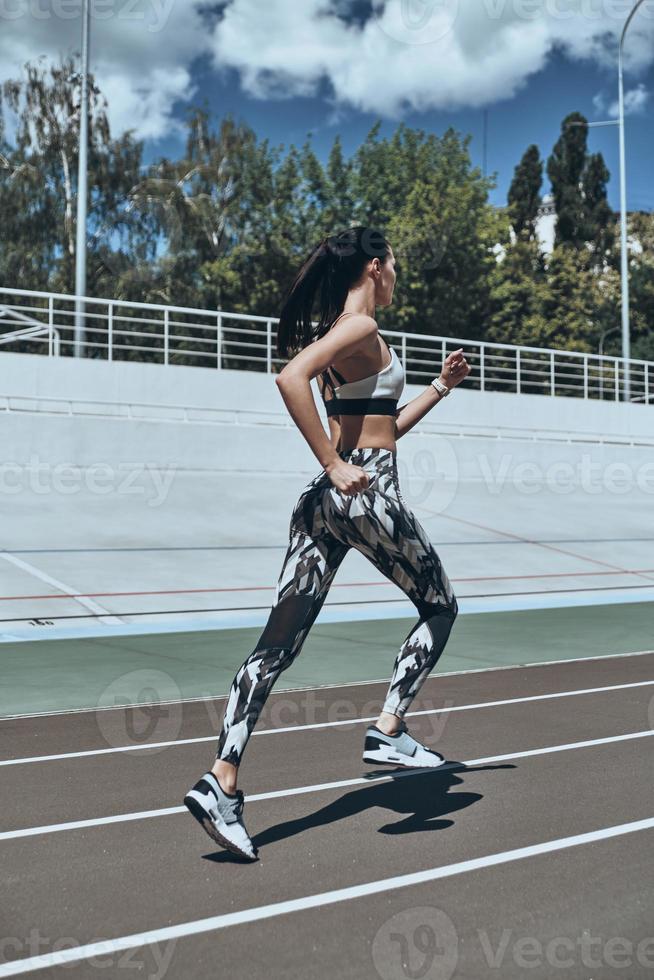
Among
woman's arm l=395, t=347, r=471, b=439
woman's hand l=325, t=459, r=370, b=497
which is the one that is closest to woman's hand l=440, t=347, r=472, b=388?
woman's arm l=395, t=347, r=471, b=439

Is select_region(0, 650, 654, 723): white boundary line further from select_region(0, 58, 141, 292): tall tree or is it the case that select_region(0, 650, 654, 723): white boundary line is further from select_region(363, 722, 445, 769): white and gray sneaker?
select_region(0, 58, 141, 292): tall tree

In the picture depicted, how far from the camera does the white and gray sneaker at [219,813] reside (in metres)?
3.97

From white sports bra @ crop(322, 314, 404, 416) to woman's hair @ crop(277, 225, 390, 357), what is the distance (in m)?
0.19

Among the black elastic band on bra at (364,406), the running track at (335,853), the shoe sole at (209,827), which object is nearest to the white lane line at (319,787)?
the running track at (335,853)

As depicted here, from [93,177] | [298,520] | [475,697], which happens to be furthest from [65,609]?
[93,177]

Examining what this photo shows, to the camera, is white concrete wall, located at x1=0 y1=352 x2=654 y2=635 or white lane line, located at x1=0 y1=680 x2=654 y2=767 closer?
white lane line, located at x1=0 y1=680 x2=654 y2=767

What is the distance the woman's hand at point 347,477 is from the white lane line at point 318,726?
2.60m

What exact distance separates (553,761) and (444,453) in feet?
60.1

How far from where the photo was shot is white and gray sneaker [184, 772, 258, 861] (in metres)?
3.97

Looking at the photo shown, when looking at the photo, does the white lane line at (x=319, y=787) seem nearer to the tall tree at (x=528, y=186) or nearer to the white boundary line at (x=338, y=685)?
the white boundary line at (x=338, y=685)

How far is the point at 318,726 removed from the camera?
6.62m

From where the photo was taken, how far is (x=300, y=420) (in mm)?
4008

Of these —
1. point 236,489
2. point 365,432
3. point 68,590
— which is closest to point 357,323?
point 365,432

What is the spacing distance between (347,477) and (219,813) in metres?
1.25
